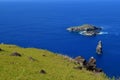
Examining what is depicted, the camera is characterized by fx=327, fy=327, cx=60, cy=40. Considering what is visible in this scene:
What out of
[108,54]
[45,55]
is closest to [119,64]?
[108,54]

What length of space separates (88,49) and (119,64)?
38.9 metres

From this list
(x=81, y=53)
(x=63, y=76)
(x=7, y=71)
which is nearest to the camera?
(x=7, y=71)

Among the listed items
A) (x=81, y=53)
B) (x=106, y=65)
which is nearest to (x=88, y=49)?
(x=81, y=53)

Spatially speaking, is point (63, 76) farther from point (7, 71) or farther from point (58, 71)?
point (7, 71)

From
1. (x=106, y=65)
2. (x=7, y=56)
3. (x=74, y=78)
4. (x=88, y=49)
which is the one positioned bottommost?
(x=74, y=78)

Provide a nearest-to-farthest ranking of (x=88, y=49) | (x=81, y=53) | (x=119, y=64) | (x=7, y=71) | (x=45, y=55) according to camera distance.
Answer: (x=7, y=71) → (x=45, y=55) → (x=119, y=64) → (x=81, y=53) → (x=88, y=49)

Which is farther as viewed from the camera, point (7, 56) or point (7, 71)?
point (7, 56)

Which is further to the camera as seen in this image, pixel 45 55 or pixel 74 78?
pixel 45 55

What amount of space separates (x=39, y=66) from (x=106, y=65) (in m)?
135

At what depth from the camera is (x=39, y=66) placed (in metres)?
31.4

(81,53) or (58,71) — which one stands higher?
(81,53)

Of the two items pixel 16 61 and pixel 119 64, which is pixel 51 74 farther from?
pixel 119 64

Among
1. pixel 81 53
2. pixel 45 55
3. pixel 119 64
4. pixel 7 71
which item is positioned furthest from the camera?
pixel 81 53

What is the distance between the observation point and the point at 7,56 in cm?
3219
